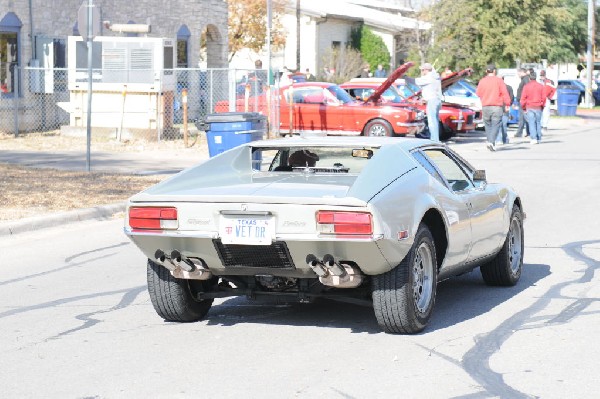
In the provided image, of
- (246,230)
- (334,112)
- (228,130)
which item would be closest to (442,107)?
(334,112)

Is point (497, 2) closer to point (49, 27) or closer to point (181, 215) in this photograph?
point (49, 27)

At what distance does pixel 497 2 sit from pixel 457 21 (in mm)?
1692

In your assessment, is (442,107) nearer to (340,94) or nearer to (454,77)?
(454,77)

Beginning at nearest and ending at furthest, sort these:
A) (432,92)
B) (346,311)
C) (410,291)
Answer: (410,291) < (346,311) < (432,92)

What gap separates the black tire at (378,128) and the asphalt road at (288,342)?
49.6 feet

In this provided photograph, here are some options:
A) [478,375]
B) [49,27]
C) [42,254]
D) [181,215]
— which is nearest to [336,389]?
[478,375]

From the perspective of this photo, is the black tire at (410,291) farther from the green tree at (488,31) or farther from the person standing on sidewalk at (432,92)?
the green tree at (488,31)

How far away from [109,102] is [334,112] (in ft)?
16.8

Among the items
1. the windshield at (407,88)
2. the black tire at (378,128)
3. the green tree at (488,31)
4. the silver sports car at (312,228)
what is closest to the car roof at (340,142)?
the silver sports car at (312,228)

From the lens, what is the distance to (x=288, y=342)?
24.6 ft

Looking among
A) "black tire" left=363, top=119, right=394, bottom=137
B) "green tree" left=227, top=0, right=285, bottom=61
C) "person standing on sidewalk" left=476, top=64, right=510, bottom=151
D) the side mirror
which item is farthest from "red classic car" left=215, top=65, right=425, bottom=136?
"green tree" left=227, top=0, right=285, bottom=61

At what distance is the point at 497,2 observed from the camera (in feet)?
145

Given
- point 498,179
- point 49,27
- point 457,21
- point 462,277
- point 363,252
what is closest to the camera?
point 363,252

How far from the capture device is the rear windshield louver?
722 centimetres
